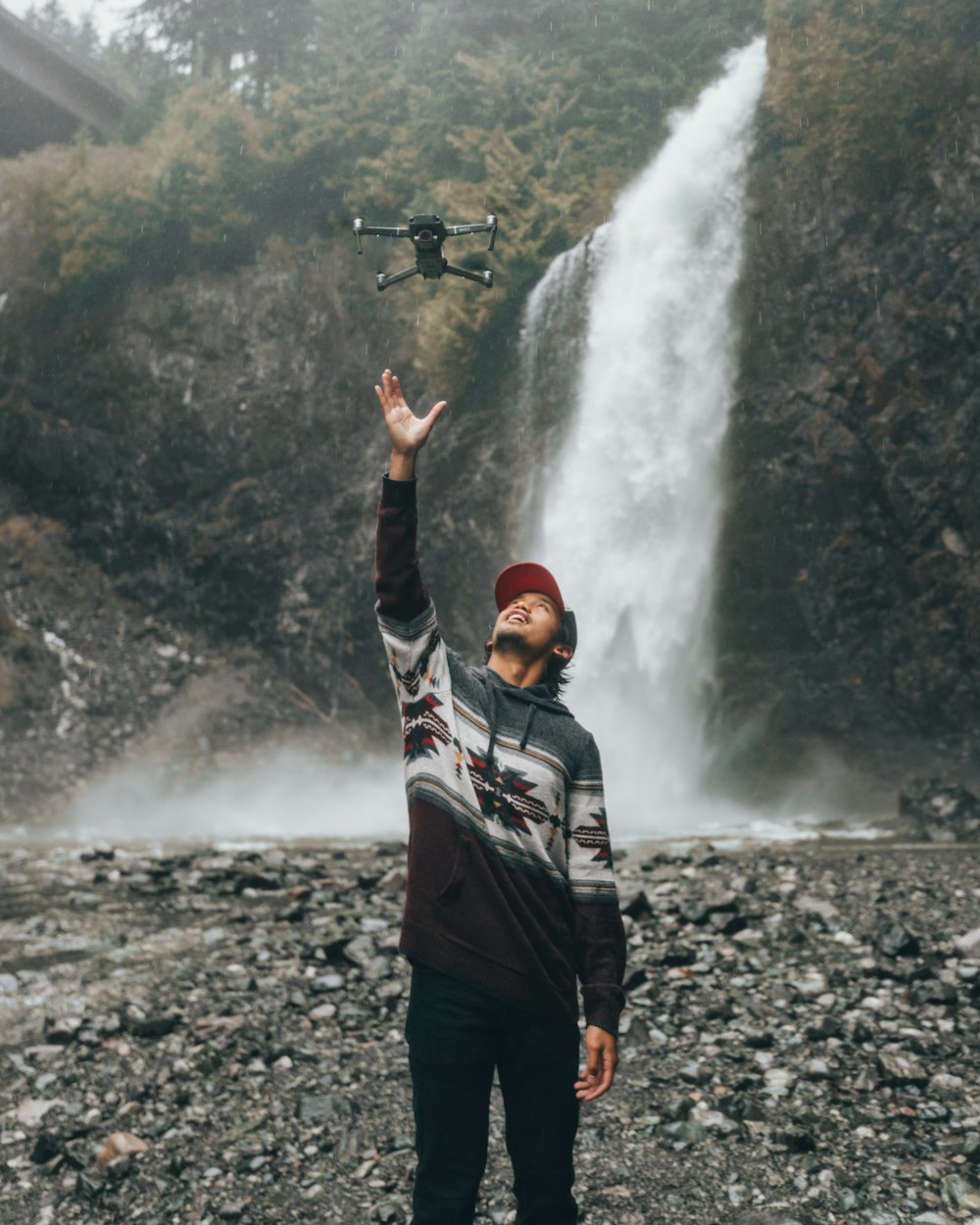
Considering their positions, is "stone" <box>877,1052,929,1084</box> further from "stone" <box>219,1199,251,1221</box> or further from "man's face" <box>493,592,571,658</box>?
"man's face" <box>493,592,571,658</box>

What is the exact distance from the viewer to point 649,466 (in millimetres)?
21438

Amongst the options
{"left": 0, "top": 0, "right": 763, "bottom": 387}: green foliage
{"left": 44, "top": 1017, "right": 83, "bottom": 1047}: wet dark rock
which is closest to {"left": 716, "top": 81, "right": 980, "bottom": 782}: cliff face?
{"left": 0, "top": 0, "right": 763, "bottom": 387}: green foliage

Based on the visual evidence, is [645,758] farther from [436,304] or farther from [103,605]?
[103,605]

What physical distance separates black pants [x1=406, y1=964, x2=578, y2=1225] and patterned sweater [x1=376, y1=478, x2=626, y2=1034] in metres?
0.08

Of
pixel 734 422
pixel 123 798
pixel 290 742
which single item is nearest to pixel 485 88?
pixel 734 422

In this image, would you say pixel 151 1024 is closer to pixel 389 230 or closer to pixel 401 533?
pixel 401 533

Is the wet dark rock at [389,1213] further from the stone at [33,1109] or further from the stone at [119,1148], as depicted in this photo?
the stone at [33,1109]

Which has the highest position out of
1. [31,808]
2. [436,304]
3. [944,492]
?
[436,304]

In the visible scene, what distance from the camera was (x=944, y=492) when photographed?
19.6m

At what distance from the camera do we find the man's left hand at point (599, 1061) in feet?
9.64

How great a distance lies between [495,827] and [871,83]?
23.4m

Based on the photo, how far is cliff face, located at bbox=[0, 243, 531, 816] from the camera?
79.4ft

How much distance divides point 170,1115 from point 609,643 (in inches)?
644

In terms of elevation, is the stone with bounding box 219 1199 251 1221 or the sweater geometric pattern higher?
the sweater geometric pattern
